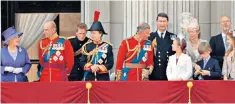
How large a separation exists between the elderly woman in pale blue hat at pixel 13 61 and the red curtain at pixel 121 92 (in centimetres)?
74

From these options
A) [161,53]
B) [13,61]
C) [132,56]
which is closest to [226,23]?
[161,53]

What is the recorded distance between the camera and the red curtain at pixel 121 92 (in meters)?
11.7

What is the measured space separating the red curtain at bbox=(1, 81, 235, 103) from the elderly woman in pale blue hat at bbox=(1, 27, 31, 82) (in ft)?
2.43

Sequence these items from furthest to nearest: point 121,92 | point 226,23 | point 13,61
A: point 226,23, point 13,61, point 121,92

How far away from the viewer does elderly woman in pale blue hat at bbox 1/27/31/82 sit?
41.0 ft

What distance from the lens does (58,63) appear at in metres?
13.0

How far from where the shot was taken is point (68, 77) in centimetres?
1333

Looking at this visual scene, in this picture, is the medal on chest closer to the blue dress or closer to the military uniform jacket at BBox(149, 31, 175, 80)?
the blue dress

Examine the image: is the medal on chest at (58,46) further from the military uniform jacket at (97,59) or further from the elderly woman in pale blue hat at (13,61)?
the elderly woman in pale blue hat at (13,61)

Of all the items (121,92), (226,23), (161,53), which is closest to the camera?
(121,92)

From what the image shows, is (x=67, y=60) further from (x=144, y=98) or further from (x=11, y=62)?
(x=144, y=98)

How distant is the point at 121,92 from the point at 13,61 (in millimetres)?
1974

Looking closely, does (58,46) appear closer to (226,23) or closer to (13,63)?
(13,63)

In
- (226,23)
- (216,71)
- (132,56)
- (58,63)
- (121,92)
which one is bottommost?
(121,92)
